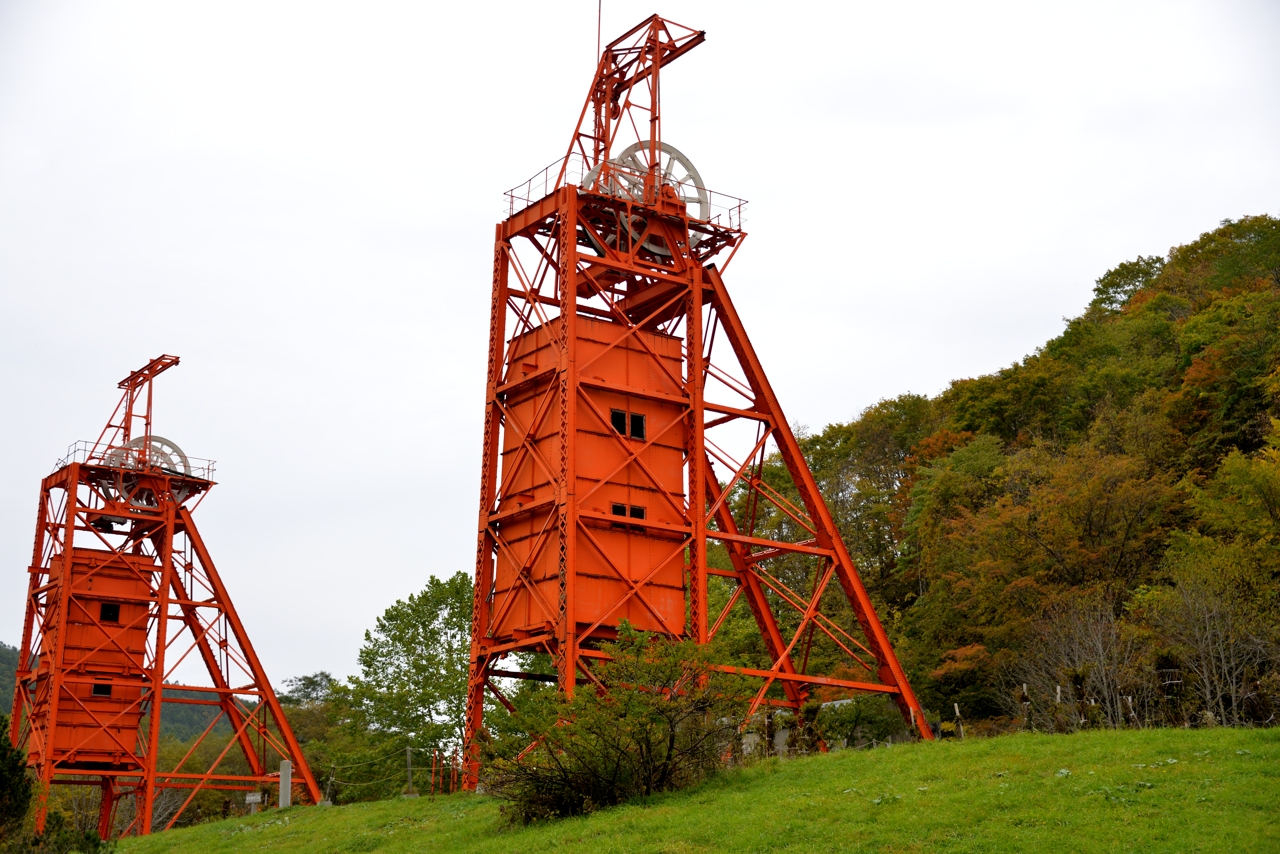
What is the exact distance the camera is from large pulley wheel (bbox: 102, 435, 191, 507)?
48094mm

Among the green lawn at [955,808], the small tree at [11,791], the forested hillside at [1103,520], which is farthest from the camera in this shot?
the forested hillside at [1103,520]

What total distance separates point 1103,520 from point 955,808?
25106 mm

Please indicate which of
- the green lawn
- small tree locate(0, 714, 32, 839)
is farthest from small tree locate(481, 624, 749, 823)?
small tree locate(0, 714, 32, 839)

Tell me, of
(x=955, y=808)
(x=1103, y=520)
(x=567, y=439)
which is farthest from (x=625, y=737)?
(x=1103, y=520)

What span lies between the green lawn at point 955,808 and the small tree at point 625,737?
0.71 metres

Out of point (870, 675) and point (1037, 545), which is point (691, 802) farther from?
point (1037, 545)

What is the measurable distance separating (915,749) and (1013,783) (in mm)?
4892

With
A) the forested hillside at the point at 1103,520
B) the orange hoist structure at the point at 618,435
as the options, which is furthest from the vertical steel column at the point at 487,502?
the forested hillside at the point at 1103,520

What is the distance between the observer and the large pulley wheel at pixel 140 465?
4809cm

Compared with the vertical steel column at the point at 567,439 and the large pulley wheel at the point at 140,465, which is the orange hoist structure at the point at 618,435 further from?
the large pulley wheel at the point at 140,465

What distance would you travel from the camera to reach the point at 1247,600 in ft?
120

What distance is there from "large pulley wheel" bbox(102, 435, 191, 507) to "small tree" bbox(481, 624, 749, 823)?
26829 mm

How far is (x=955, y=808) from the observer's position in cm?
2028

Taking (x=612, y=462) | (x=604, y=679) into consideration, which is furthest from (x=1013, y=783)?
(x=612, y=462)
